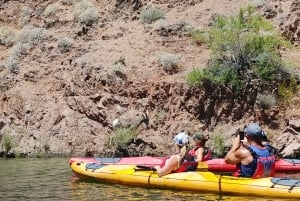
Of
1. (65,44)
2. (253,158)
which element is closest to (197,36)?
(65,44)

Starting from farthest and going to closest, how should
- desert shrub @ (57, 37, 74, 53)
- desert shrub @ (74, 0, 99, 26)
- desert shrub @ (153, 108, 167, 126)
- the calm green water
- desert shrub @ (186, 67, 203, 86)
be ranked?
desert shrub @ (74, 0, 99, 26) < desert shrub @ (57, 37, 74, 53) < desert shrub @ (153, 108, 167, 126) < desert shrub @ (186, 67, 203, 86) < the calm green water

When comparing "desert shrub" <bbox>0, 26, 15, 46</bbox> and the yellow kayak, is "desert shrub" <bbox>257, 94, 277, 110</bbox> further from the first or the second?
"desert shrub" <bbox>0, 26, 15, 46</bbox>

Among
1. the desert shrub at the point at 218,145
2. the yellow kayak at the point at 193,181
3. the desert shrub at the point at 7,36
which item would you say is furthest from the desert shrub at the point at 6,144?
the desert shrub at the point at 7,36

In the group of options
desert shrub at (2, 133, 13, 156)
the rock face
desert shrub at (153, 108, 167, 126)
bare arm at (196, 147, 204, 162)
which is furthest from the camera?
desert shrub at (2, 133, 13, 156)

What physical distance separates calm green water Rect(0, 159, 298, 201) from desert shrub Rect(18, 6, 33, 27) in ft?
49.1

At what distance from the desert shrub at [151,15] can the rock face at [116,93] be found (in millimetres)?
418

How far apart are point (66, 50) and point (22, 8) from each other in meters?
7.11

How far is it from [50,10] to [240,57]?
12.7 m

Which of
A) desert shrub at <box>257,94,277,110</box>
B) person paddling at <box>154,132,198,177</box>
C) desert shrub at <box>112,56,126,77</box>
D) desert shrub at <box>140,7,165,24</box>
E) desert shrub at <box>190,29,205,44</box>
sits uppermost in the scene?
desert shrub at <box>140,7,165,24</box>

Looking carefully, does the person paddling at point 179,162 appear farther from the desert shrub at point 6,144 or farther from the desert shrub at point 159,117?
the desert shrub at point 6,144

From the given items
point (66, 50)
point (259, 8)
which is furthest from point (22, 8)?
point (259, 8)

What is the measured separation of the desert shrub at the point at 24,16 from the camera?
28.5 m

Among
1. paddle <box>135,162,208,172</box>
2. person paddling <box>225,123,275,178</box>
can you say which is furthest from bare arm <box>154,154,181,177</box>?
person paddling <box>225,123,275,178</box>

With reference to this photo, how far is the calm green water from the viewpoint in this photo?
10234 millimetres
